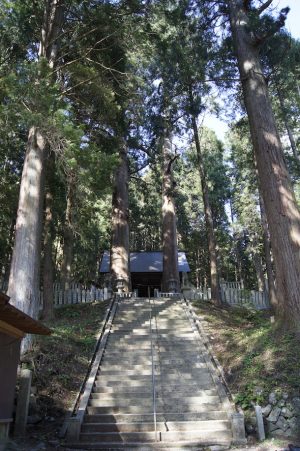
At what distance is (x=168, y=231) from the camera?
19.0 m

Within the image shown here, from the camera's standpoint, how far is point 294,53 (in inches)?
577

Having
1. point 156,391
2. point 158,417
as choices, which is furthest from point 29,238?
point 158,417

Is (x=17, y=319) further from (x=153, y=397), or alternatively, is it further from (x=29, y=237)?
(x=29, y=237)

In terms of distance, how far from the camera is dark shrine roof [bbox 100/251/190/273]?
23.9 metres

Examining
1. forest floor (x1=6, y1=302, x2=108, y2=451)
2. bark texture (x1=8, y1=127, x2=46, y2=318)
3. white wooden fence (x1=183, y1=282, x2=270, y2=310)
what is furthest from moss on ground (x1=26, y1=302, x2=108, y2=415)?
white wooden fence (x1=183, y1=282, x2=270, y2=310)

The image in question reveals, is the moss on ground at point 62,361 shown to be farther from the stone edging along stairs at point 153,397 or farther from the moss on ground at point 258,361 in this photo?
the moss on ground at point 258,361

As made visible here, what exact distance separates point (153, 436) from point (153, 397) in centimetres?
75

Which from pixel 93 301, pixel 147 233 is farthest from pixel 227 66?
pixel 147 233

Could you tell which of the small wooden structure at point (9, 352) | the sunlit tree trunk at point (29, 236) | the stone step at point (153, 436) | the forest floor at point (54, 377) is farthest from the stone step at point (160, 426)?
the sunlit tree trunk at point (29, 236)

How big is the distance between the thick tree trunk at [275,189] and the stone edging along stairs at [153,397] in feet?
7.80

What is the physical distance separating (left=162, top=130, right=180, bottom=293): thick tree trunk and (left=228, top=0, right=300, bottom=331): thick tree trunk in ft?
26.7

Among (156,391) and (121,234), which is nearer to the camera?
Result: (156,391)

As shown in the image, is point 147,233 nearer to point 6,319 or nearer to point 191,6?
point 191,6

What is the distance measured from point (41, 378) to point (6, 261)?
13811 mm
